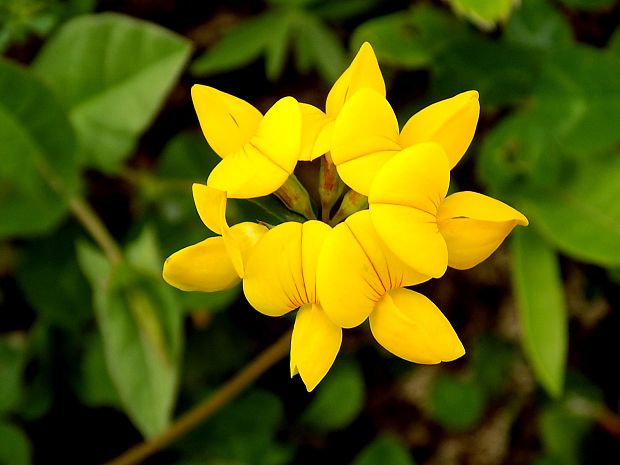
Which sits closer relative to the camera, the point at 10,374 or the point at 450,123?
the point at 450,123

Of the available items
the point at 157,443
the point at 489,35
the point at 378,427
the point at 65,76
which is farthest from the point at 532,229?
the point at 65,76

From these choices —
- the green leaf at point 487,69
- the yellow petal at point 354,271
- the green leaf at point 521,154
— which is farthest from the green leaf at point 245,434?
the yellow petal at point 354,271

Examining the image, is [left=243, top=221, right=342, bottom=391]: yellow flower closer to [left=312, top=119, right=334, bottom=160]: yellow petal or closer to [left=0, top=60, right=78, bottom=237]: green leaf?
[left=312, top=119, right=334, bottom=160]: yellow petal

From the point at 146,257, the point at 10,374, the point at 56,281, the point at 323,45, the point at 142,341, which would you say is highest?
the point at 323,45

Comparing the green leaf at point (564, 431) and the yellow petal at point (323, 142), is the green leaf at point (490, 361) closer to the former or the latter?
the green leaf at point (564, 431)

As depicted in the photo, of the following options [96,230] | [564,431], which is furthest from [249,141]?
[564,431]

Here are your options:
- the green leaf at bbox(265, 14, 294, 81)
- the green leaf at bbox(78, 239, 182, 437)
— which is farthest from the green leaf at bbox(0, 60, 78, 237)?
the green leaf at bbox(265, 14, 294, 81)

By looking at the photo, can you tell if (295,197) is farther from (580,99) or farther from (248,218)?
(580,99)
